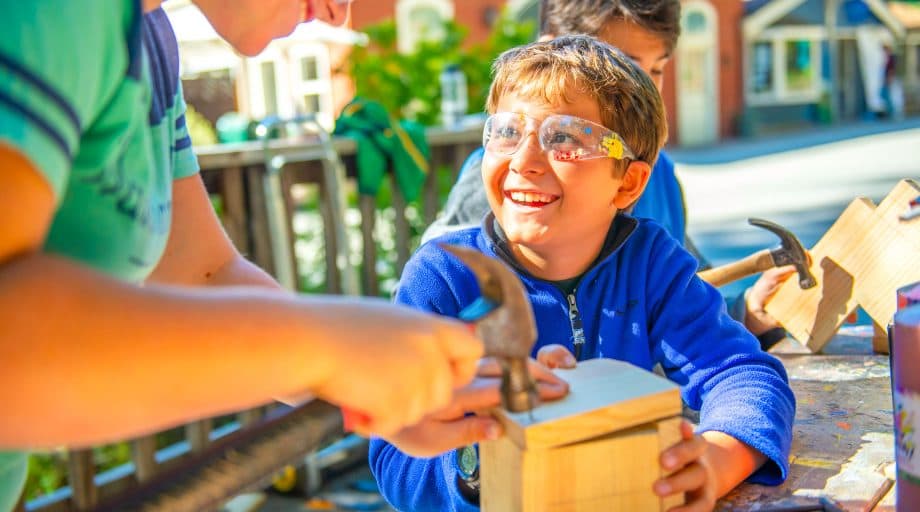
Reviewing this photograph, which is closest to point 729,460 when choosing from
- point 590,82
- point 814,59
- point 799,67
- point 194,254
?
point 590,82

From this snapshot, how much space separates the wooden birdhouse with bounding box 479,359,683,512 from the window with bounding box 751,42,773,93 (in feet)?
100

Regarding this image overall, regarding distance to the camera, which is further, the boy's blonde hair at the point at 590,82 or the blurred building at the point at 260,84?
the blurred building at the point at 260,84

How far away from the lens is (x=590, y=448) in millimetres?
1272

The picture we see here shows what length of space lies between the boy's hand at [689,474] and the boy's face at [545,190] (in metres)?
0.72

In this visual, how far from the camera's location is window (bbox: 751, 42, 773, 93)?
29953mm

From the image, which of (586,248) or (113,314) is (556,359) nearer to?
(586,248)

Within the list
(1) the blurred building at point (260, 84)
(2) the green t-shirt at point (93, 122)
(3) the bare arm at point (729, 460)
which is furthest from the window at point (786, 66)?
(2) the green t-shirt at point (93, 122)

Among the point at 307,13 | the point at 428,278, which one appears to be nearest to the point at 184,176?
the point at 307,13

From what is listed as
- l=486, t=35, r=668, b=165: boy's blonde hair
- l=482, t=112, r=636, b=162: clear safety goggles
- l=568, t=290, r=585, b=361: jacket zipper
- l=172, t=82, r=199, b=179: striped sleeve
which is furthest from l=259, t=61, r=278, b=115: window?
l=172, t=82, r=199, b=179: striped sleeve

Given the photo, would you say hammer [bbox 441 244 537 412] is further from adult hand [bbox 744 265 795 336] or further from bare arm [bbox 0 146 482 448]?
adult hand [bbox 744 265 795 336]

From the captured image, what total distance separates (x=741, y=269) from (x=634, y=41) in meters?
0.87

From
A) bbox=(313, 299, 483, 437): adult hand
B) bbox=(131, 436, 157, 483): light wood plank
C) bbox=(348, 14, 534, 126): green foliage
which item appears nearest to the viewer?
bbox=(313, 299, 483, 437): adult hand

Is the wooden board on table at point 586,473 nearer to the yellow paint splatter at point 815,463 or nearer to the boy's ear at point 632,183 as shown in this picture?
the yellow paint splatter at point 815,463

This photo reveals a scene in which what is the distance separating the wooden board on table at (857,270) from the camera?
97.3 inches
